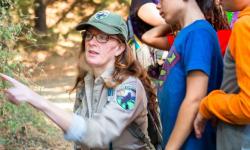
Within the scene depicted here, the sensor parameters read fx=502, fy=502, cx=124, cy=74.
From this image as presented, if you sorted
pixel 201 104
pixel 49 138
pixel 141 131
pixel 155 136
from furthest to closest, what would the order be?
pixel 49 138 → pixel 155 136 → pixel 141 131 → pixel 201 104

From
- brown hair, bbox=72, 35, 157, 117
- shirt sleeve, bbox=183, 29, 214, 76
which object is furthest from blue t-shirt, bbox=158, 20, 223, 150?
brown hair, bbox=72, 35, 157, 117

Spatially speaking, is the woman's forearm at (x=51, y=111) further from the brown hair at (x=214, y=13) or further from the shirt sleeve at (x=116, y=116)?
the brown hair at (x=214, y=13)

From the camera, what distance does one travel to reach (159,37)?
2703mm

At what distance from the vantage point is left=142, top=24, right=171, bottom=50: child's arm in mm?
2682

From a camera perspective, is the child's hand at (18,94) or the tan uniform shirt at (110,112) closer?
the child's hand at (18,94)

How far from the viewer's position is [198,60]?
1.98m

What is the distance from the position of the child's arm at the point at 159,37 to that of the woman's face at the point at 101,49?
36cm

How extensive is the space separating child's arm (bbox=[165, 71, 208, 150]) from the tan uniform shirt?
0.77ft

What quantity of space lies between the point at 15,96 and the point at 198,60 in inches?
28.3

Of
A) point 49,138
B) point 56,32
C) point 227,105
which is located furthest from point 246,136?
point 56,32

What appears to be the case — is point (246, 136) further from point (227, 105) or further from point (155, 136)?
point (155, 136)

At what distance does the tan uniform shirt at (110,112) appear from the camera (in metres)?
2.00

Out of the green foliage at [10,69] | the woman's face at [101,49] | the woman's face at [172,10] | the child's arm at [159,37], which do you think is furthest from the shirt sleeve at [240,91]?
the green foliage at [10,69]

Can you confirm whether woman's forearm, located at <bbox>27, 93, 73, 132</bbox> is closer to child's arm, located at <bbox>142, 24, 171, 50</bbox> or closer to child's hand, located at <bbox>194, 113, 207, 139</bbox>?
child's hand, located at <bbox>194, 113, 207, 139</bbox>
